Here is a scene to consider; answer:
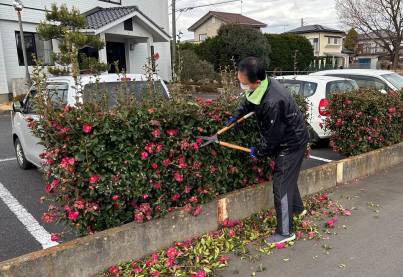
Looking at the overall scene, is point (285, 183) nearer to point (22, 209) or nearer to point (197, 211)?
point (197, 211)

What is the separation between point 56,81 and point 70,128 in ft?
7.74

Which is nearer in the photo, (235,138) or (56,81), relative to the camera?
(235,138)

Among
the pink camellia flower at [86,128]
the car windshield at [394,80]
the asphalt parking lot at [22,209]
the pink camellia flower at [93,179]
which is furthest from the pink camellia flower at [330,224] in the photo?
the car windshield at [394,80]

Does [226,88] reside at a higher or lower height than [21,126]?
higher

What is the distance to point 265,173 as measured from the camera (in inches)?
162

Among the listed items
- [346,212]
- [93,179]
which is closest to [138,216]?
[93,179]

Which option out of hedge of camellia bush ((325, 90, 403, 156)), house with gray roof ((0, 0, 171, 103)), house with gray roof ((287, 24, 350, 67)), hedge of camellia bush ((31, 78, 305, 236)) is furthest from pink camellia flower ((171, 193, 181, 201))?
house with gray roof ((287, 24, 350, 67))

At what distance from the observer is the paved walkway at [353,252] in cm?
302

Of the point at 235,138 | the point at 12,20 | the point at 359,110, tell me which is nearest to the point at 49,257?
the point at 235,138

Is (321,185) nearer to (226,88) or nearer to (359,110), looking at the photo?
(359,110)

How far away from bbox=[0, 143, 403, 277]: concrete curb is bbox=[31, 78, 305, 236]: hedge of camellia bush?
5.0 inches

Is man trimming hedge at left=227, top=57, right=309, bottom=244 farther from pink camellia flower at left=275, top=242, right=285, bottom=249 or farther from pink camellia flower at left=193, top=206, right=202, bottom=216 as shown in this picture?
pink camellia flower at left=193, top=206, right=202, bottom=216

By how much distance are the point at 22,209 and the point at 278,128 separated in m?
3.35

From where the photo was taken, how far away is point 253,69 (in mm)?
3137
